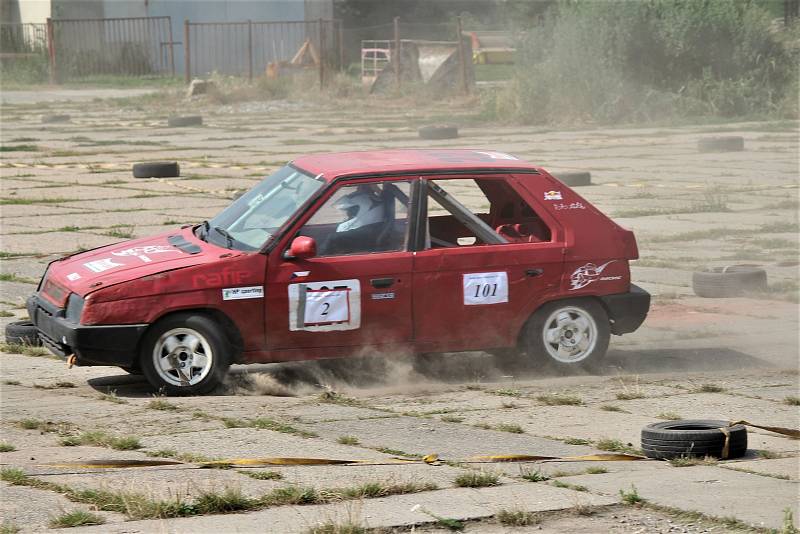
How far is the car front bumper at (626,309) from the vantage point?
29.6 ft

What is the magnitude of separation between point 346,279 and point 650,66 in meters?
26.7

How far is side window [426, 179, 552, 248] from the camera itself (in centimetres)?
884

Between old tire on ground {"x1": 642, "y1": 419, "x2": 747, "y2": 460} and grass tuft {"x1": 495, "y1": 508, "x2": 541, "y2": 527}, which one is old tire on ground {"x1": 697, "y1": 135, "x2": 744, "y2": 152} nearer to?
old tire on ground {"x1": 642, "y1": 419, "x2": 747, "y2": 460}

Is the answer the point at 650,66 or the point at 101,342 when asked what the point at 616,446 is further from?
the point at 650,66

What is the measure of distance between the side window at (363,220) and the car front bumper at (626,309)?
61.1 inches

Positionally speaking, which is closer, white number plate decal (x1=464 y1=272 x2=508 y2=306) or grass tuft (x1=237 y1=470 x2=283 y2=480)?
grass tuft (x1=237 y1=470 x2=283 y2=480)

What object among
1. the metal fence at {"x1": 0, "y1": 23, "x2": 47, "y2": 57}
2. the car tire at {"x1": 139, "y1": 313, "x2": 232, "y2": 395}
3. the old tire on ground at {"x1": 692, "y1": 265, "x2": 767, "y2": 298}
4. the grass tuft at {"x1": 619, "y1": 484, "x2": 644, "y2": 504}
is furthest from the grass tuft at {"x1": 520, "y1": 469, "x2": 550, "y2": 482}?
the metal fence at {"x1": 0, "y1": 23, "x2": 47, "y2": 57}

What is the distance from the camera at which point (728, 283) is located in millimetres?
11492

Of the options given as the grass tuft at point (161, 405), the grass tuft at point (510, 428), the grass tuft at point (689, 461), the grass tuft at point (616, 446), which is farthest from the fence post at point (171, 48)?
the grass tuft at point (689, 461)

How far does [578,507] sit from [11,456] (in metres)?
2.83

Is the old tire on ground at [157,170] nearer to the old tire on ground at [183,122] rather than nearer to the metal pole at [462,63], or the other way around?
the old tire on ground at [183,122]

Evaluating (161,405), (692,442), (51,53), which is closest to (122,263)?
(161,405)

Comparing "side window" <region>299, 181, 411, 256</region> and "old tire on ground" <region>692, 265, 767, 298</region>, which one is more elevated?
"side window" <region>299, 181, 411, 256</region>

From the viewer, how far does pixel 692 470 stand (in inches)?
249
